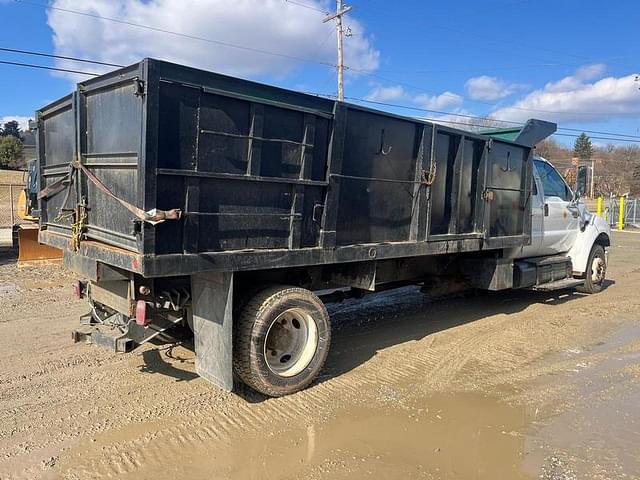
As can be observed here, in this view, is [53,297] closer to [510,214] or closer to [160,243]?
[160,243]

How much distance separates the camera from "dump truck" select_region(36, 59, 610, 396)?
3.64 meters

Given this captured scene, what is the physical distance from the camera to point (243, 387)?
15.5ft

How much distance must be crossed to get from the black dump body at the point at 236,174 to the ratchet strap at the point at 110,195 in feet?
0.17

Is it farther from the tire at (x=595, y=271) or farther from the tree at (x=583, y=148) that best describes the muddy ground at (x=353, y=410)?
the tree at (x=583, y=148)

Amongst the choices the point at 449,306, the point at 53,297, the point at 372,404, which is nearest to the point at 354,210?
the point at 372,404

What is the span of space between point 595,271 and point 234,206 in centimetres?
770

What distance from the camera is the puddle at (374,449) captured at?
3.38 meters

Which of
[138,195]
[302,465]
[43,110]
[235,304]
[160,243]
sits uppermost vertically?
[43,110]

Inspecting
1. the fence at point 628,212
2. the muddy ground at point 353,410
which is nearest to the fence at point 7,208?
the muddy ground at point 353,410

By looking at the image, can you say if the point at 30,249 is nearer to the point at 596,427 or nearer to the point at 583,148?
the point at 596,427

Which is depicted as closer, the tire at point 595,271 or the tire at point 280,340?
the tire at point 280,340

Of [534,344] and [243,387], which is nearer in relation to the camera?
[243,387]

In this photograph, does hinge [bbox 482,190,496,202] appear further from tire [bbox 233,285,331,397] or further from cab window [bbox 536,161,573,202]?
tire [bbox 233,285,331,397]

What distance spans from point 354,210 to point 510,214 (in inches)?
118
